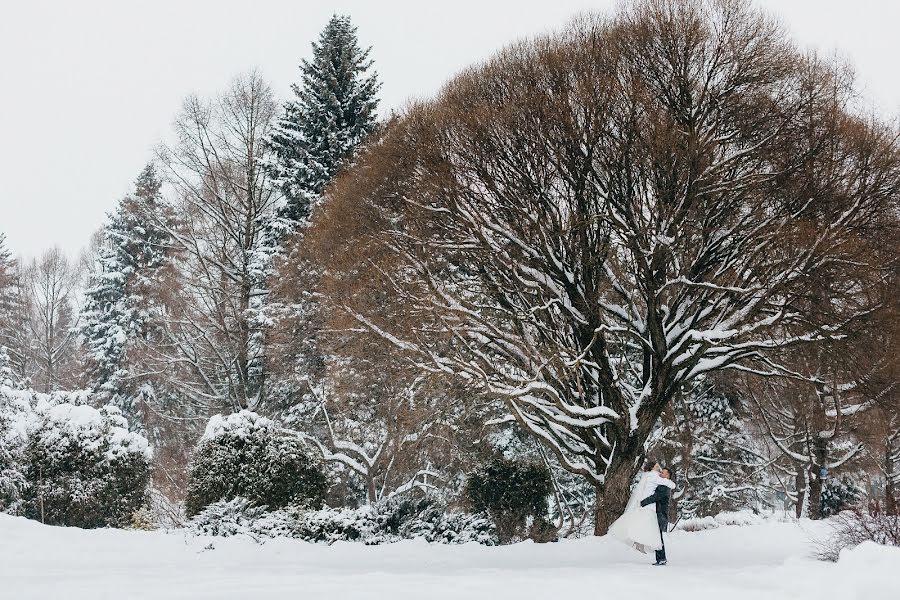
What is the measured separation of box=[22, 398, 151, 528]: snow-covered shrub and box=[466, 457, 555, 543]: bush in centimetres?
724

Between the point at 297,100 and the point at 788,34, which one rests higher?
the point at 297,100

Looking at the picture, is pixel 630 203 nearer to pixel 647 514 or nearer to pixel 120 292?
pixel 647 514

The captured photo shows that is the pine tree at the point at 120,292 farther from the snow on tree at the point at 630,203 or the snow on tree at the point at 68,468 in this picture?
the snow on tree at the point at 630,203

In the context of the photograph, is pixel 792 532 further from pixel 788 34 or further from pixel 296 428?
pixel 296 428

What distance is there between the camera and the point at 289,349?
66.3ft

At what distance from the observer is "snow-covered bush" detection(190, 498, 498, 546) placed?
12641 millimetres

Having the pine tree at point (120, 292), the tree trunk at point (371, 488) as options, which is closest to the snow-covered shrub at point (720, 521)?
the tree trunk at point (371, 488)

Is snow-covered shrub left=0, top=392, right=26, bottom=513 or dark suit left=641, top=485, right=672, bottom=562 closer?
dark suit left=641, top=485, right=672, bottom=562

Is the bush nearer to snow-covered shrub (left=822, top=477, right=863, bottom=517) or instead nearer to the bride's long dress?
the bride's long dress

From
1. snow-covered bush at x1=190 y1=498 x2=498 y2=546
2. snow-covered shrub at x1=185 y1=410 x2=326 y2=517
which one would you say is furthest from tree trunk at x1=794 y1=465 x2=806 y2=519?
snow-covered shrub at x1=185 y1=410 x2=326 y2=517

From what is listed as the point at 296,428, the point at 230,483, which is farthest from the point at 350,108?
the point at 230,483

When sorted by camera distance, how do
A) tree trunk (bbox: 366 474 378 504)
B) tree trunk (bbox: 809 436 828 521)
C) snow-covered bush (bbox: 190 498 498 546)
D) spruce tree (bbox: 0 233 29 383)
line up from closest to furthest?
snow-covered bush (bbox: 190 498 498 546) < tree trunk (bbox: 366 474 378 504) < tree trunk (bbox: 809 436 828 521) < spruce tree (bbox: 0 233 29 383)

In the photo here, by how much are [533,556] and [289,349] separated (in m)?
10.8

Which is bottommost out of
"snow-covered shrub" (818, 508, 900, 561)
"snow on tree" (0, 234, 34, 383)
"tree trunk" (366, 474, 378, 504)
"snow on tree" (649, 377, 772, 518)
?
"snow-covered shrub" (818, 508, 900, 561)
